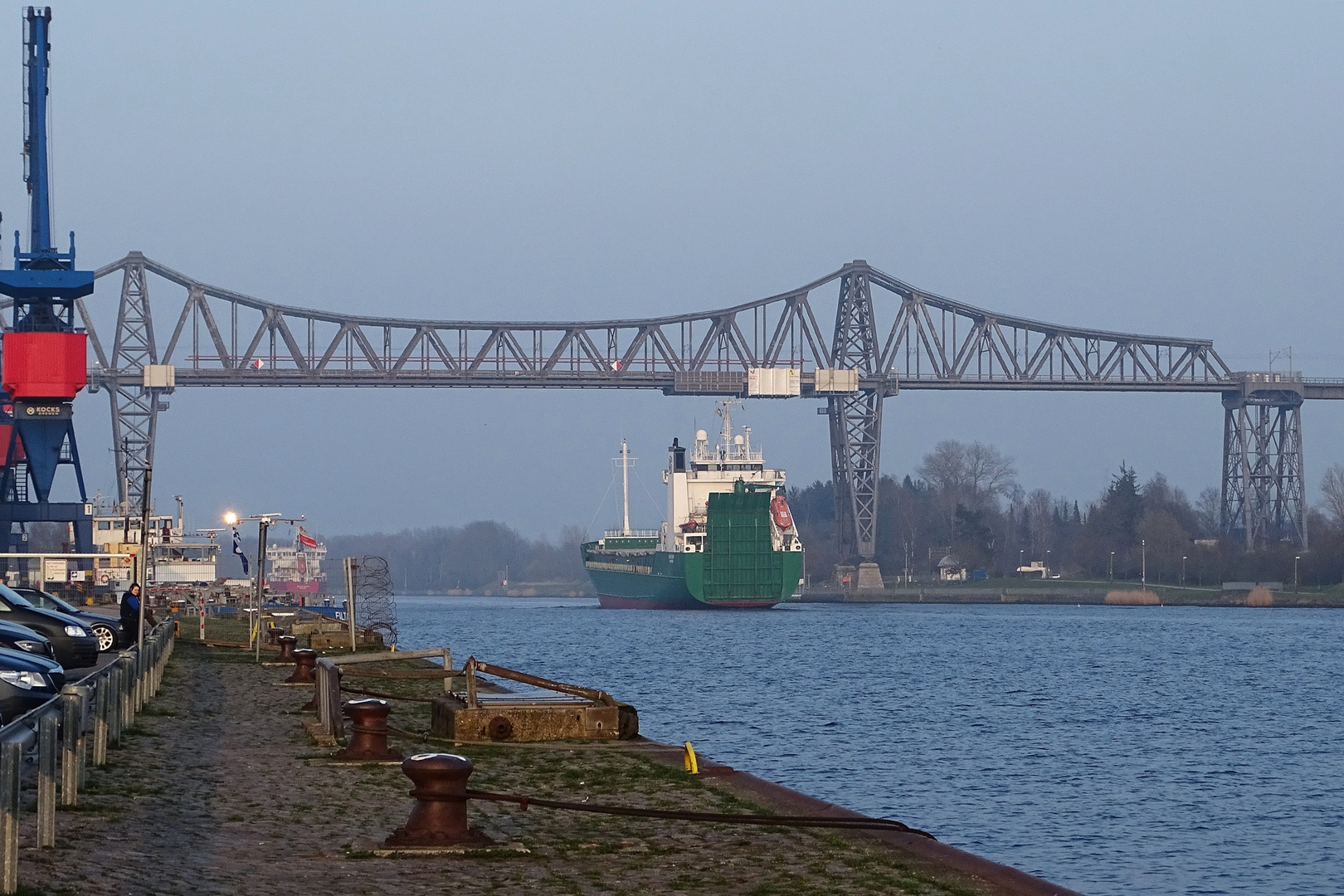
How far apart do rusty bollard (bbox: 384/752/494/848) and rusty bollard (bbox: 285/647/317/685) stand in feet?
43.5

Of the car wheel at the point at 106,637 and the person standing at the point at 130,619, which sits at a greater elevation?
the person standing at the point at 130,619

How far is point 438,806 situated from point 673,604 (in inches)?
3392

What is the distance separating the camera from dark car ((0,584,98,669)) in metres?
20.0

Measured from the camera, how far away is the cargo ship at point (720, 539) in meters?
87.6

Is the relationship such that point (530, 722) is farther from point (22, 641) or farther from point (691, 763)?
point (22, 641)

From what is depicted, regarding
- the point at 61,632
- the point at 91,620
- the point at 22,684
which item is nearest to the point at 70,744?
the point at 22,684

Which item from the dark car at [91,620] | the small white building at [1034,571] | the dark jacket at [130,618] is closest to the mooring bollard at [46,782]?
the dark jacket at [130,618]

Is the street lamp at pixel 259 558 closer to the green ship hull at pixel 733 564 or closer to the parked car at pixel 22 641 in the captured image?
the parked car at pixel 22 641

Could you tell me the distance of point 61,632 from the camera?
2005 centimetres

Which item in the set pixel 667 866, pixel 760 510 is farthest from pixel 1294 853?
pixel 760 510

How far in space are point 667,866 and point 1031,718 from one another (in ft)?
70.7

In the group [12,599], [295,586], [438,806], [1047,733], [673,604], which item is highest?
[12,599]

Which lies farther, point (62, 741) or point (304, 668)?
point (304, 668)

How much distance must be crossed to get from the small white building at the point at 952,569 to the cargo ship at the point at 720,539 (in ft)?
125
